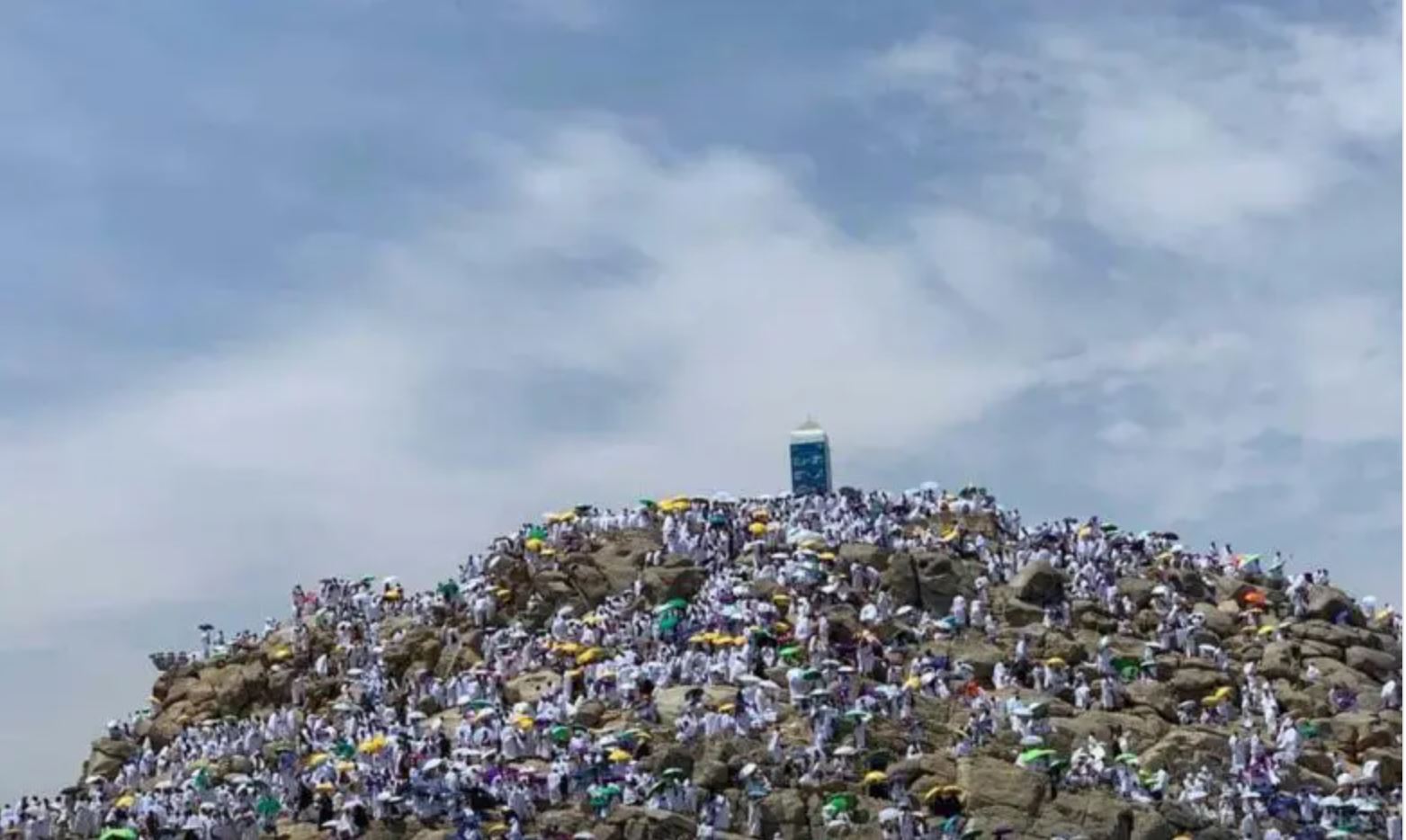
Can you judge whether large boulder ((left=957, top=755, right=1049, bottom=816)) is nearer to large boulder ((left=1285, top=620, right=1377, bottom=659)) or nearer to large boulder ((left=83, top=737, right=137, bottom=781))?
large boulder ((left=1285, top=620, right=1377, bottom=659))

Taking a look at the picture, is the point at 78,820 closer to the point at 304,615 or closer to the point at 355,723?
the point at 355,723

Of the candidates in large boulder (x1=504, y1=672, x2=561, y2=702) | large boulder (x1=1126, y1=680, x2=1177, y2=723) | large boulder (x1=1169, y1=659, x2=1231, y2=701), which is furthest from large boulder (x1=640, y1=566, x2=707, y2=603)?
large boulder (x1=1169, y1=659, x2=1231, y2=701)

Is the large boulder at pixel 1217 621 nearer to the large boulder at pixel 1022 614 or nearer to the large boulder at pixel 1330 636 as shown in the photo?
the large boulder at pixel 1330 636

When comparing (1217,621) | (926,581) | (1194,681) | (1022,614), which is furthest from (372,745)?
(1217,621)

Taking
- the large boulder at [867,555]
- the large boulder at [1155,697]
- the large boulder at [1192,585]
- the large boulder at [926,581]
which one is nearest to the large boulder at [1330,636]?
the large boulder at [1192,585]

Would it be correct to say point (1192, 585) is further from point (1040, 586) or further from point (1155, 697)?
point (1155, 697)

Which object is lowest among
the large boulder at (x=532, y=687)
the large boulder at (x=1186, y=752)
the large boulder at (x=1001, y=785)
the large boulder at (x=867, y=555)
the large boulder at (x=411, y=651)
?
the large boulder at (x=1001, y=785)
